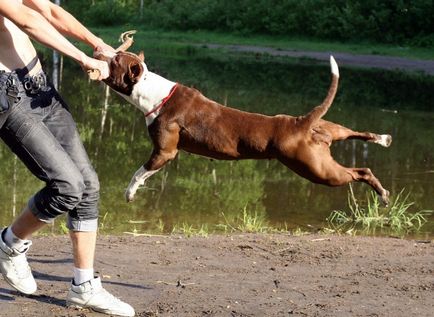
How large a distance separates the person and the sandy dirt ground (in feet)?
0.63

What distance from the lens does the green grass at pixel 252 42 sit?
34.0m

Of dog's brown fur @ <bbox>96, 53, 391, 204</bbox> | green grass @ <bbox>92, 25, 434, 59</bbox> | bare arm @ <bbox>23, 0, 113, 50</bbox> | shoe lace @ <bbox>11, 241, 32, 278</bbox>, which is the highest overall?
bare arm @ <bbox>23, 0, 113, 50</bbox>

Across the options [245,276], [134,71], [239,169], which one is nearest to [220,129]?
[134,71]

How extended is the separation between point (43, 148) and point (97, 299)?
1009 millimetres

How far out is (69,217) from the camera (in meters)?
5.51

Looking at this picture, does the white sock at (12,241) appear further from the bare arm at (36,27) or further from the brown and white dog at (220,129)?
the brown and white dog at (220,129)

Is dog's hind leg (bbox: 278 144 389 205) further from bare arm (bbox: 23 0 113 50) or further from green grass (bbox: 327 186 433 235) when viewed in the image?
bare arm (bbox: 23 0 113 50)

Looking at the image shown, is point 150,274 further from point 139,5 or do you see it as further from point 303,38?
point 139,5

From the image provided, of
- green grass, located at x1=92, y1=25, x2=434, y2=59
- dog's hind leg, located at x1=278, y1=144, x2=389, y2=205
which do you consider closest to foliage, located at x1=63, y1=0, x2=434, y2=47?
green grass, located at x1=92, y1=25, x2=434, y2=59

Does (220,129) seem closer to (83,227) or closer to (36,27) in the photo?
(83,227)

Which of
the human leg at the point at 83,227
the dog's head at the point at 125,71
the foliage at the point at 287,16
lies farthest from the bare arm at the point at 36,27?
the foliage at the point at 287,16

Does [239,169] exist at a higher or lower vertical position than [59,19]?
lower

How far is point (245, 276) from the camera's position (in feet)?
22.0

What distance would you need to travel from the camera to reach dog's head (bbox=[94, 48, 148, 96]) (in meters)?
7.18
